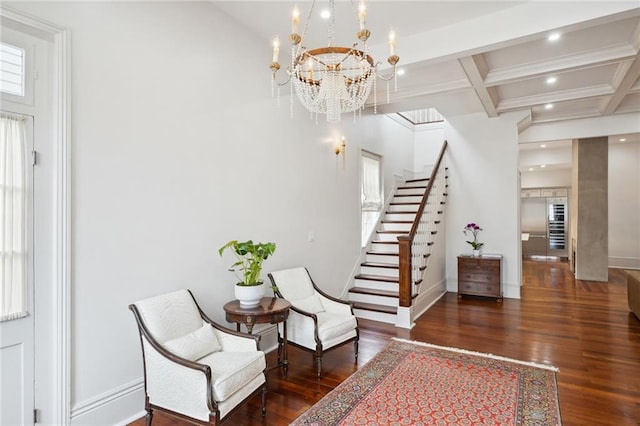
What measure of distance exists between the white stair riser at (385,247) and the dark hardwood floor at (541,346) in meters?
1.16

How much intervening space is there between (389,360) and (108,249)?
280 cm

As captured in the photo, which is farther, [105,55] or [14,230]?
[105,55]

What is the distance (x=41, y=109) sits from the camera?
7.30 ft

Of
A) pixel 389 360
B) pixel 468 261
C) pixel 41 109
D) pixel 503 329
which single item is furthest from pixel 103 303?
pixel 468 261

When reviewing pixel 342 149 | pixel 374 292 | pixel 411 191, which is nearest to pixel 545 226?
pixel 411 191

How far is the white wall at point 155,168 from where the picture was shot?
2.37 meters

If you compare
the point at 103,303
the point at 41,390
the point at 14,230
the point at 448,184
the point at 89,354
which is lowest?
the point at 41,390

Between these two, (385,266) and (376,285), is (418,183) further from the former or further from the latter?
(376,285)

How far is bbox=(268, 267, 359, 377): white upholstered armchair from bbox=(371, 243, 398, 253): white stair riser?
2.41 metres

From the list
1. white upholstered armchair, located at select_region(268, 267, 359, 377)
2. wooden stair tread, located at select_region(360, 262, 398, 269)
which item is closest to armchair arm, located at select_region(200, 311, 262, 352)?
white upholstered armchair, located at select_region(268, 267, 359, 377)

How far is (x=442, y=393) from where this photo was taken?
291cm

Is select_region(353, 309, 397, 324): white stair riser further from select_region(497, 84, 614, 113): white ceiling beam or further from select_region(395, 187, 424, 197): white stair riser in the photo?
select_region(497, 84, 614, 113): white ceiling beam

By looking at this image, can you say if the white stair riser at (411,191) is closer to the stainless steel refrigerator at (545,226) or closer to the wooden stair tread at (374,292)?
the wooden stair tread at (374,292)

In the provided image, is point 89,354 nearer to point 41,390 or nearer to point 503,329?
point 41,390
